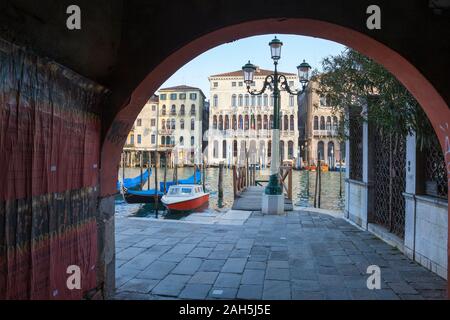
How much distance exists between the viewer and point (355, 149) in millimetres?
8625

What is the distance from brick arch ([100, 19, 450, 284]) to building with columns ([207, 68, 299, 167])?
46.7 meters

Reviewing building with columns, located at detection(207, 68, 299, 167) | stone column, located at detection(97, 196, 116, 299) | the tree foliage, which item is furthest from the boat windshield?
building with columns, located at detection(207, 68, 299, 167)

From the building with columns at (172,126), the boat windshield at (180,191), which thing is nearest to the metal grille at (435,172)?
the boat windshield at (180,191)

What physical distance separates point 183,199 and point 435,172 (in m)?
11.7

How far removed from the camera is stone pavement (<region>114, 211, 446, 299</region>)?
13.0 feet

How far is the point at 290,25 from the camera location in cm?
346

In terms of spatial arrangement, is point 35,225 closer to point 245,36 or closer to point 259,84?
point 245,36

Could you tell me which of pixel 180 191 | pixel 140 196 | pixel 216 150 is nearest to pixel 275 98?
pixel 180 191

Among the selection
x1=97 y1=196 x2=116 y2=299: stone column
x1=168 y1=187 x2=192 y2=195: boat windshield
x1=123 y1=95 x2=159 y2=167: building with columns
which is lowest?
x1=168 y1=187 x2=192 y2=195: boat windshield

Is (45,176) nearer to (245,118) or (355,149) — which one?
(355,149)

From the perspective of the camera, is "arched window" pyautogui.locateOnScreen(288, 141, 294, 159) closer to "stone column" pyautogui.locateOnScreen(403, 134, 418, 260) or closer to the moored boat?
the moored boat

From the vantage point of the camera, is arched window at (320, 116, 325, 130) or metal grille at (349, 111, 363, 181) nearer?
metal grille at (349, 111, 363, 181)

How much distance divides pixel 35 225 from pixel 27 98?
2.70 feet

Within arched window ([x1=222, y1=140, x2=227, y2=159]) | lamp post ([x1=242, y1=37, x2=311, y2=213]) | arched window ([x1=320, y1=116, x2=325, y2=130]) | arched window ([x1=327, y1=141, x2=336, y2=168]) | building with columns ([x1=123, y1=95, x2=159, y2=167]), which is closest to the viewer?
lamp post ([x1=242, y1=37, x2=311, y2=213])
